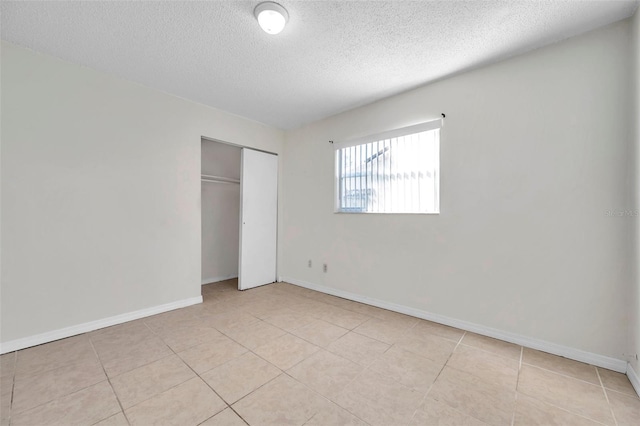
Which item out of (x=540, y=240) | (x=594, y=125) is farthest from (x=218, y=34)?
(x=540, y=240)

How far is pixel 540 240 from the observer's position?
2223 millimetres

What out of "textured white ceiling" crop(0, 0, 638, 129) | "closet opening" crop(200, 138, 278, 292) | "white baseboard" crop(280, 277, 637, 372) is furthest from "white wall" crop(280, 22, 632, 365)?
"closet opening" crop(200, 138, 278, 292)

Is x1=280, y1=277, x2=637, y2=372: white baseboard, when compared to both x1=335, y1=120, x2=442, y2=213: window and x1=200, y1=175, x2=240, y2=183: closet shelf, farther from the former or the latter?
x1=200, y1=175, x2=240, y2=183: closet shelf

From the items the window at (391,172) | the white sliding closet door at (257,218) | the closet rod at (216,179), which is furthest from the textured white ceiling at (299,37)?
the closet rod at (216,179)

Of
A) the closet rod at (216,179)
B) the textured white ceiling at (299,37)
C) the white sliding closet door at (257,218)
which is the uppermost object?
the textured white ceiling at (299,37)

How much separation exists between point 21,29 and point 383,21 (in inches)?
113

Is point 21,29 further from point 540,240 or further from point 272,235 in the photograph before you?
point 540,240

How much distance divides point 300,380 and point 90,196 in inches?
105

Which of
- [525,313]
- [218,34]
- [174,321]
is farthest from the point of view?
[174,321]

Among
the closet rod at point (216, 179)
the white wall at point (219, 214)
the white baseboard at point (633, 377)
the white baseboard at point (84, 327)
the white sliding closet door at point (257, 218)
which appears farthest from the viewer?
the white wall at point (219, 214)

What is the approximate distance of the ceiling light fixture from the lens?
1794mm

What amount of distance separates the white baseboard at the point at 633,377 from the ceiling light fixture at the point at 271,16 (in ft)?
11.2

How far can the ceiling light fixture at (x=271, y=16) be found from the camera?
1.79 metres

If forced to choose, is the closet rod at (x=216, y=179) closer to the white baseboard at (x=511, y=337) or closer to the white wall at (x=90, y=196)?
the white wall at (x=90, y=196)
